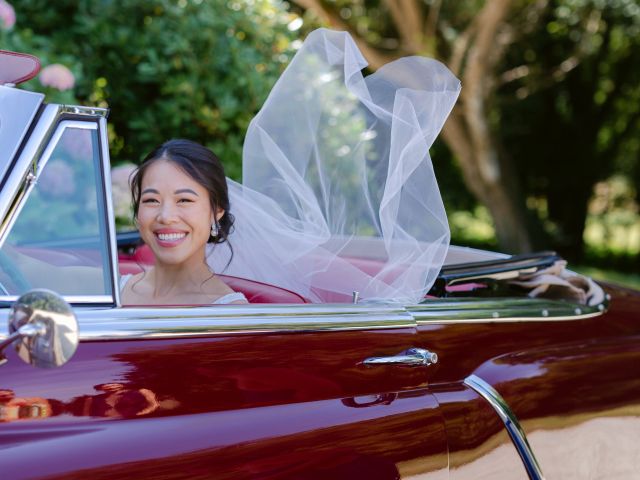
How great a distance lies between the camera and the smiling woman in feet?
8.07

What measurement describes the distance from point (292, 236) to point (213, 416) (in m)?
1.12

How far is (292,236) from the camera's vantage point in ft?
9.67

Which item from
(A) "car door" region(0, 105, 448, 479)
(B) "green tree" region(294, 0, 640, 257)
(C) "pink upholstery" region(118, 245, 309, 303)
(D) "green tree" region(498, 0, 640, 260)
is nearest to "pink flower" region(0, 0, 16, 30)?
(C) "pink upholstery" region(118, 245, 309, 303)

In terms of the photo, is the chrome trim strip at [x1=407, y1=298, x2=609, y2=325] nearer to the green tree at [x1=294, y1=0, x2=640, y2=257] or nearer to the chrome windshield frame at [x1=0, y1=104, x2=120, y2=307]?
the chrome windshield frame at [x1=0, y1=104, x2=120, y2=307]

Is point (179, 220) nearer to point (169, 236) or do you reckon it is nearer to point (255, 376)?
point (169, 236)

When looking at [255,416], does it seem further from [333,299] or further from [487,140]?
[487,140]

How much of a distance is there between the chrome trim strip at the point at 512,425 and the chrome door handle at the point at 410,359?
0.16 m

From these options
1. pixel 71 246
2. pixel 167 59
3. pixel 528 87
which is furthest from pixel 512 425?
pixel 528 87

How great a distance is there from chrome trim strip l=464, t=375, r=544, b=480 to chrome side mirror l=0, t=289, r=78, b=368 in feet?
3.89

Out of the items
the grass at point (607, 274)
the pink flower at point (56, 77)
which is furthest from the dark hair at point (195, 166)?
the grass at point (607, 274)

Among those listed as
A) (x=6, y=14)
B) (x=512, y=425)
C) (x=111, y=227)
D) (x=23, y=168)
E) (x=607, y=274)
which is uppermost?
(x=6, y=14)

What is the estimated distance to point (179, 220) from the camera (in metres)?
2.45

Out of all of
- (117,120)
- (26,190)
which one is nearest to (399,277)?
(26,190)

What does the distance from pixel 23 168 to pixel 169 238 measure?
636mm
